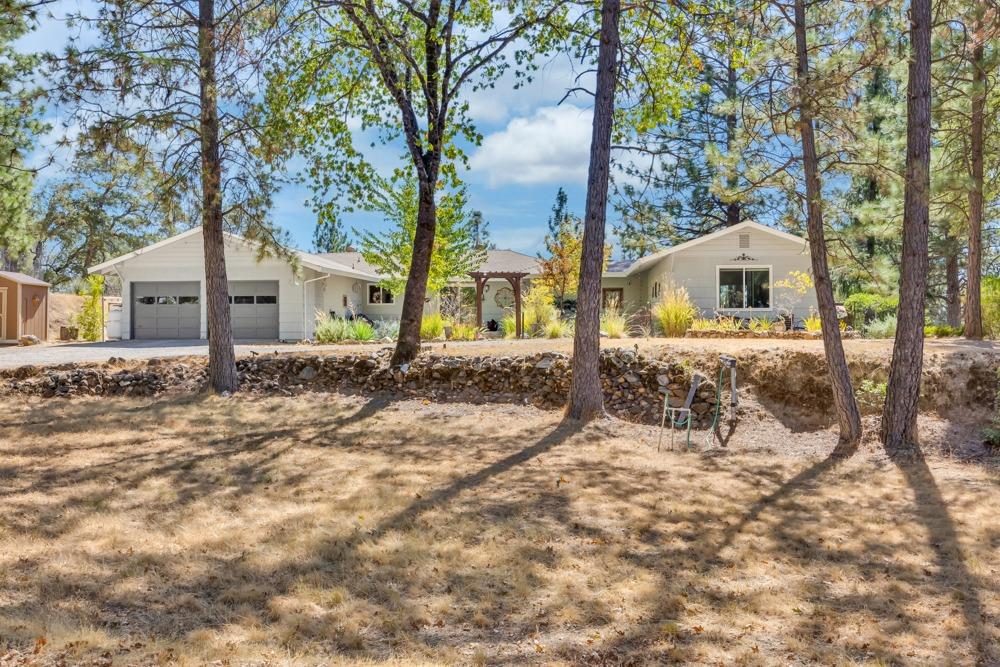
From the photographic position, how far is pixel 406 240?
21516mm

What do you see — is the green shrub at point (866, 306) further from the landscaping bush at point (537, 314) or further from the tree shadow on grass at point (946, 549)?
the tree shadow on grass at point (946, 549)

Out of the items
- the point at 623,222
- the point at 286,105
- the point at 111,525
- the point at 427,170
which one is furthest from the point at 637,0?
the point at 623,222

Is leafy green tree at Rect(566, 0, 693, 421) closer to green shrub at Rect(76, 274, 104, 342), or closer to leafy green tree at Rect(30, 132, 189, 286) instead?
leafy green tree at Rect(30, 132, 189, 286)

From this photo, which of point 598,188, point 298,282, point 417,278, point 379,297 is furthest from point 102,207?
point 598,188

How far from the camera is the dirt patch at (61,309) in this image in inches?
1005

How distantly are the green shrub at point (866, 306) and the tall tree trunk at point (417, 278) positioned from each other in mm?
12655

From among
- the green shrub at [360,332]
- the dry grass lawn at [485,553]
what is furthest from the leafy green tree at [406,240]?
the dry grass lawn at [485,553]

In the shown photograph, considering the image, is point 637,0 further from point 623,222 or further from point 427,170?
point 623,222

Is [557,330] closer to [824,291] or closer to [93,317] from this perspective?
[824,291]

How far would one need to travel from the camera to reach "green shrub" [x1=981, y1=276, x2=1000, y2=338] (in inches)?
538

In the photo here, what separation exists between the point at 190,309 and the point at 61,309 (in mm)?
9093

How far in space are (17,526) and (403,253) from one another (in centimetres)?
1673

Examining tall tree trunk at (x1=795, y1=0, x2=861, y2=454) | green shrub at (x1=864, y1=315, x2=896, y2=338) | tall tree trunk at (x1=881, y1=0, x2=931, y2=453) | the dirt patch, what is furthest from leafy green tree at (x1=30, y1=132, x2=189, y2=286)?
green shrub at (x1=864, y1=315, x2=896, y2=338)

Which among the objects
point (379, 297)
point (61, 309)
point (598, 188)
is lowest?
point (61, 309)
